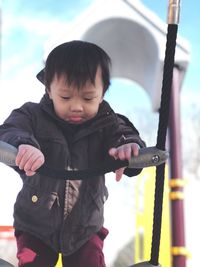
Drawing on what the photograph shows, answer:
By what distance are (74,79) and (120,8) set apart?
1.93 metres

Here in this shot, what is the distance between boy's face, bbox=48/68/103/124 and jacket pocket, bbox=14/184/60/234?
0.16 m

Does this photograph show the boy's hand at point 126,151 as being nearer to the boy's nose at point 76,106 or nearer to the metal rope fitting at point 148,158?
the metal rope fitting at point 148,158

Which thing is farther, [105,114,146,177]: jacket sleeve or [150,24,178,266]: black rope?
[105,114,146,177]: jacket sleeve

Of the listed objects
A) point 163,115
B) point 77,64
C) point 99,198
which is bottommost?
point 99,198

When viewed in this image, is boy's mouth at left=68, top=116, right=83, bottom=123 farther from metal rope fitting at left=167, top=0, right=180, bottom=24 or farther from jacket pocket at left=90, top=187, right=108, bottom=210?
metal rope fitting at left=167, top=0, right=180, bottom=24

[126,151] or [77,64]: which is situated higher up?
[77,64]

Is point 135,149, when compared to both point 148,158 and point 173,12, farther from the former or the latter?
point 173,12

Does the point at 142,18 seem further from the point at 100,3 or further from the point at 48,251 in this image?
the point at 48,251

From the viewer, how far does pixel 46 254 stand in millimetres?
1072

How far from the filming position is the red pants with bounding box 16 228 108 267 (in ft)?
3.48

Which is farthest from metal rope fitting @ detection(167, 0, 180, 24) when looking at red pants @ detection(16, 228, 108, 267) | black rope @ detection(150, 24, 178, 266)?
red pants @ detection(16, 228, 108, 267)

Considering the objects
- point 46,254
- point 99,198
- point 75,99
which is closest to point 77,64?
point 75,99

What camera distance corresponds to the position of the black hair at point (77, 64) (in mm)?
1021

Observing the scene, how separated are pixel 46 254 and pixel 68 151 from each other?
21cm
